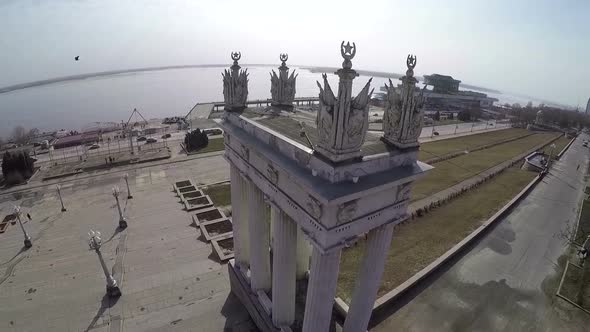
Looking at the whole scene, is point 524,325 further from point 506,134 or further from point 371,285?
point 506,134

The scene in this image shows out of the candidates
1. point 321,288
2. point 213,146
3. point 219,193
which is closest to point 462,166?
point 219,193

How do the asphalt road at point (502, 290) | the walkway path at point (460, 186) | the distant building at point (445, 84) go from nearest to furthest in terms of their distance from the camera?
1. the asphalt road at point (502, 290)
2. the walkway path at point (460, 186)
3. the distant building at point (445, 84)

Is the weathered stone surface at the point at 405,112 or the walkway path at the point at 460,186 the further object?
the walkway path at the point at 460,186

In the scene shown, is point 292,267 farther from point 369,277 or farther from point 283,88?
point 283,88

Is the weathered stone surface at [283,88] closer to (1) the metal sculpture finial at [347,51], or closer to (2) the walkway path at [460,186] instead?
(1) the metal sculpture finial at [347,51]

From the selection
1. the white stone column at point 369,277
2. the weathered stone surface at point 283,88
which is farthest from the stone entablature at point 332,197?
the weathered stone surface at point 283,88

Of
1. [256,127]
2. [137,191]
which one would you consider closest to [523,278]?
[256,127]

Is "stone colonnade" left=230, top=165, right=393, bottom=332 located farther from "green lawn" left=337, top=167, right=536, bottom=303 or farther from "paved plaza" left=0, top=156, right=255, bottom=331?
"green lawn" left=337, top=167, right=536, bottom=303
